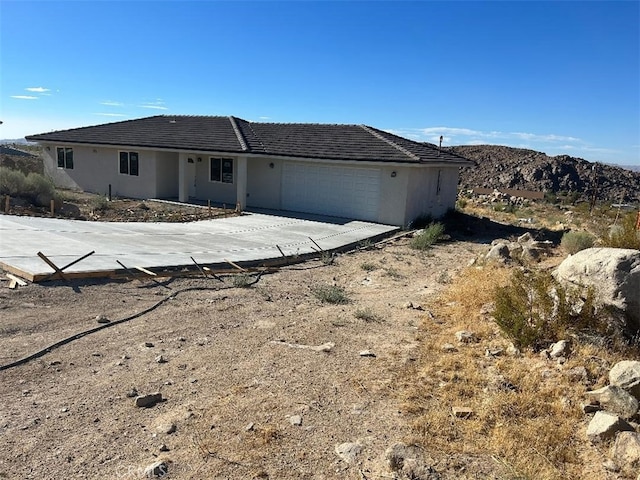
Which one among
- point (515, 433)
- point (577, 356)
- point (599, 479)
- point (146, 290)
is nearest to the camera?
point (599, 479)

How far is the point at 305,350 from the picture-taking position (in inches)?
277

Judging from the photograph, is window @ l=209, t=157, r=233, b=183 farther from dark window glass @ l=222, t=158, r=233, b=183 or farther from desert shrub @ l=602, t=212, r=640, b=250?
desert shrub @ l=602, t=212, r=640, b=250

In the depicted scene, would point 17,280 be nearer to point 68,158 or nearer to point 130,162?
point 130,162

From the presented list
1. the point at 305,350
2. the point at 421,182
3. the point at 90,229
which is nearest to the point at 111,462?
the point at 305,350

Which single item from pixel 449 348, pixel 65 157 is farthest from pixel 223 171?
pixel 449 348

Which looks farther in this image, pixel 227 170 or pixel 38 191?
pixel 227 170

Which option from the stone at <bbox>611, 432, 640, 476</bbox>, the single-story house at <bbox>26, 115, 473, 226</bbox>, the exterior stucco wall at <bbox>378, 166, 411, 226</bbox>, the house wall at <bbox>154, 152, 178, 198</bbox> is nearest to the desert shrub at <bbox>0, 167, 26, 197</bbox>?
the single-story house at <bbox>26, 115, 473, 226</bbox>

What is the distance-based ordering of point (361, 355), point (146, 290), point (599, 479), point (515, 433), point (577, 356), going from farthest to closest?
point (146, 290) → point (361, 355) → point (577, 356) → point (515, 433) → point (599, 479)

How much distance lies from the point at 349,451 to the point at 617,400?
108 inches

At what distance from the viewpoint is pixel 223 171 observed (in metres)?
24.8

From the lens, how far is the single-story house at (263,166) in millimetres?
20781

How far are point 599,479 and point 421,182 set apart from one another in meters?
17.9

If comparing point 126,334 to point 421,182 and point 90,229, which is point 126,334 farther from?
point 421,182

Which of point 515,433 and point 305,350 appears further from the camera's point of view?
point 305,350
